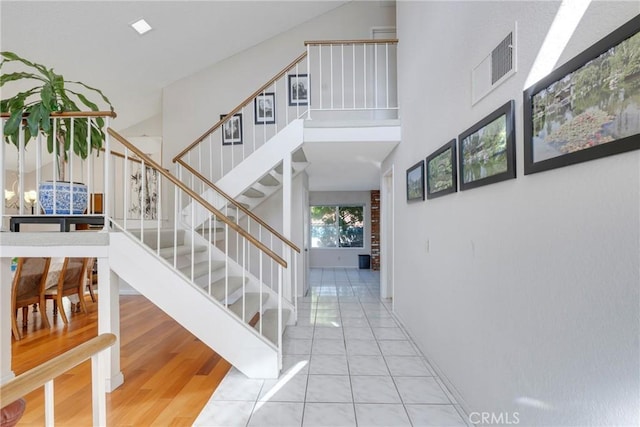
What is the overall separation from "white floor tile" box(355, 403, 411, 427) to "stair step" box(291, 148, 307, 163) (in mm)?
3053

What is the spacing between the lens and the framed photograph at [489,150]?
152 cm

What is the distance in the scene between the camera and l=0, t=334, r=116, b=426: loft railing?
0.84 m

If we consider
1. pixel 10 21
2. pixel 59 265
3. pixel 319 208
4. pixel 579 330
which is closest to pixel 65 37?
pixel 10 21

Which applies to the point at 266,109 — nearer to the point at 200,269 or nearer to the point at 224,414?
the point at 200,269

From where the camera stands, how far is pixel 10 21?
3359mm

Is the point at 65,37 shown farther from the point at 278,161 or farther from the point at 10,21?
the point at 278,161

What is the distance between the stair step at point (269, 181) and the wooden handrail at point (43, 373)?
3.37 metres

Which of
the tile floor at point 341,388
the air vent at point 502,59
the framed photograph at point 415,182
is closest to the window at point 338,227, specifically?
the tile floor at point 341,388

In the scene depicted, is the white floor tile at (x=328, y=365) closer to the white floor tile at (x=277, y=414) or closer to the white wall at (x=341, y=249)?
the white floor tile at (x=277, y=414)

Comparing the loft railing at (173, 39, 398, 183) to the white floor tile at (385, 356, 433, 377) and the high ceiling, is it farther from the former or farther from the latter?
the white floor tile at (385, 356, 433, 377)

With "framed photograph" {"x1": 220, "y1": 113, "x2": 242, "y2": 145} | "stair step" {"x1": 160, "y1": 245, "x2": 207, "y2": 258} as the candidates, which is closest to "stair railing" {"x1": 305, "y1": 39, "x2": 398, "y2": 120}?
"framed photograph" {"x1": 220, "y1": 113, "x2": 242, "y2": 145}

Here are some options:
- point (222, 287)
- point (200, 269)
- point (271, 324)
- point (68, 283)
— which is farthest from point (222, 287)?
point (68, 283)

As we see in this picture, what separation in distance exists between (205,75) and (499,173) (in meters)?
5.20

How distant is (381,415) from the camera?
81.0 inches
